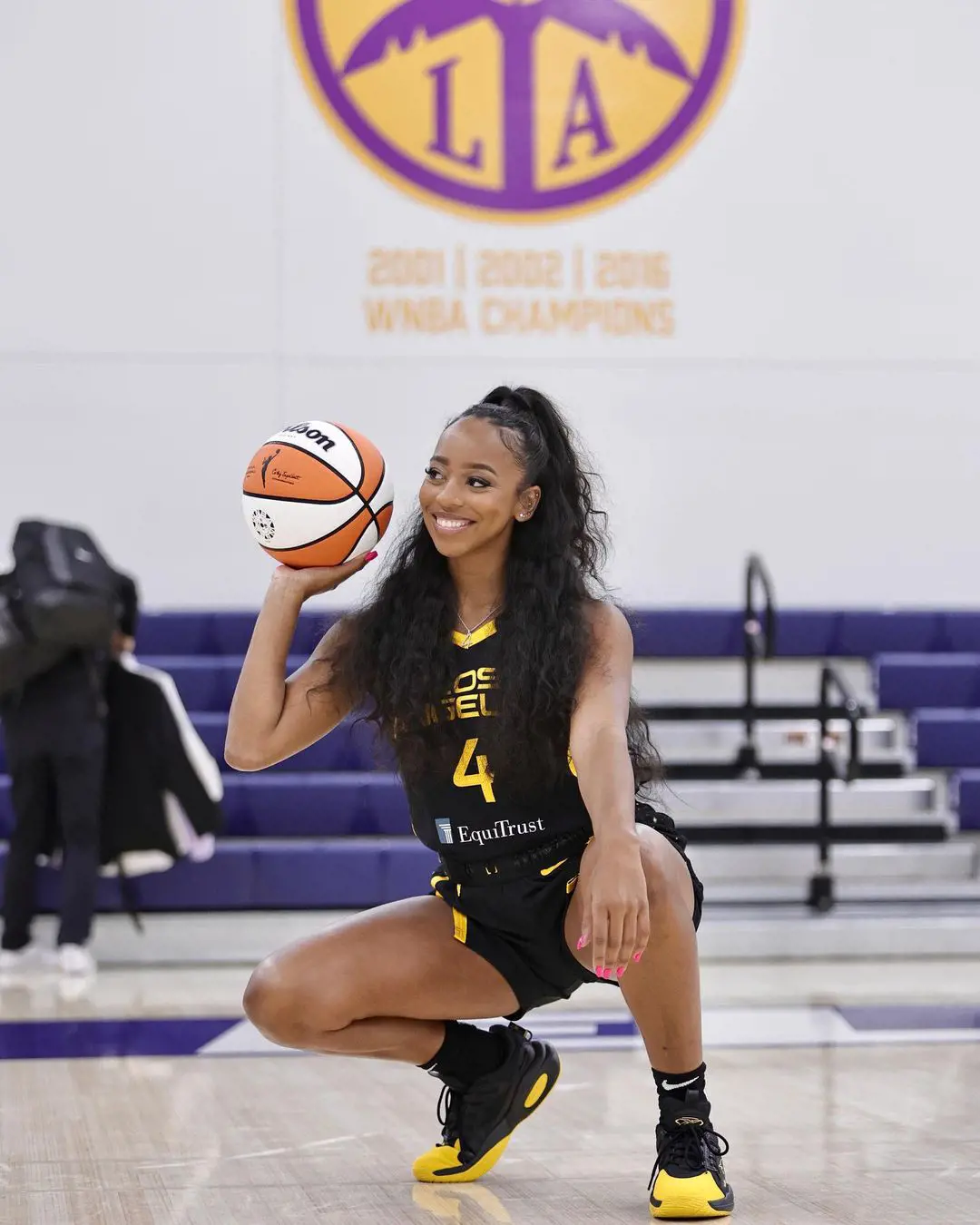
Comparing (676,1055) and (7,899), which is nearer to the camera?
(676,1055)

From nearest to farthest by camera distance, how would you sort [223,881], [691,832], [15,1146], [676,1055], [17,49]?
[676,1055]
[15,1146]
[223,881]
[691,832]
[17,49]

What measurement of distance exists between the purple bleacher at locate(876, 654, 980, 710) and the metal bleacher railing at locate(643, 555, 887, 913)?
0.50 feet

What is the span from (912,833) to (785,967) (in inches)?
46.8

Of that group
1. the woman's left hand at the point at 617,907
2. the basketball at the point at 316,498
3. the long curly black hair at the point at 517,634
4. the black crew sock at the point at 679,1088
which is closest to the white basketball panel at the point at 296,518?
the basketball at the point at 316,498

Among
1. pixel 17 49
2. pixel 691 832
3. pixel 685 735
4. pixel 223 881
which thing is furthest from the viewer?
pixel 17 49

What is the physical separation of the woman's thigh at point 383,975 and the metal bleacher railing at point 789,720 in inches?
129

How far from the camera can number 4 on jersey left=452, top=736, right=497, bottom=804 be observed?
2441 mm

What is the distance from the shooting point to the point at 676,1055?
241 cm

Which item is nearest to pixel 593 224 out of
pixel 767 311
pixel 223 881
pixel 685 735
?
pixel 767 311

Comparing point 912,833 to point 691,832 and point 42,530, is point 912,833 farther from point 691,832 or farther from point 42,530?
point 42,530

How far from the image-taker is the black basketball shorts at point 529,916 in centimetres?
246

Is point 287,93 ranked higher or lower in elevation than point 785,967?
higher

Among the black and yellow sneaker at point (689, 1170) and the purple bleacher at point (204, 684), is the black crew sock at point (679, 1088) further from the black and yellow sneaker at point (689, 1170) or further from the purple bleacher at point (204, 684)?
the purple bleacher at point (204, 684)

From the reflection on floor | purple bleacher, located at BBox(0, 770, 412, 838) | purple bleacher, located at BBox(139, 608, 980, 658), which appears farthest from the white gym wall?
the reflection on floor
